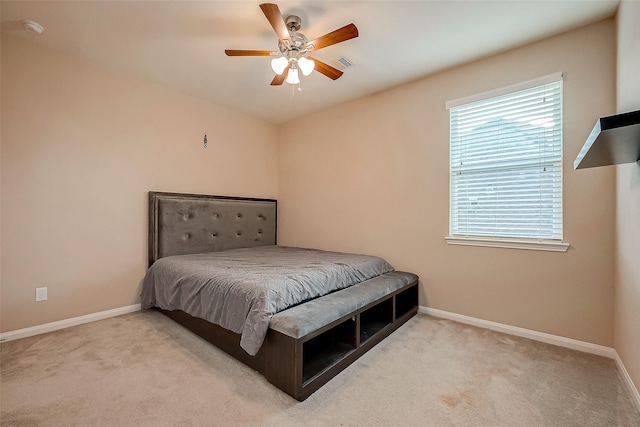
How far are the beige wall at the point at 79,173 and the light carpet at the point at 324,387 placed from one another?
548 mm

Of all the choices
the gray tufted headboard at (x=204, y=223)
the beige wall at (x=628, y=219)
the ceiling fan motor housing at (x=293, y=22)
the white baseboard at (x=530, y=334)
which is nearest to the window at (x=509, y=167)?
the beige wall at (x=628, y=219)

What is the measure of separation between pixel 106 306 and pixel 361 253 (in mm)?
2792

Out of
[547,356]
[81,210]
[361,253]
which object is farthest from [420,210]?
[81,210]

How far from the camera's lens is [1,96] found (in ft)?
7.41

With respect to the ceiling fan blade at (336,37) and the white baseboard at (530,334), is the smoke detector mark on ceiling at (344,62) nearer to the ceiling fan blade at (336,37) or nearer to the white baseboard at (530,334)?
the ceiling fan blade at (336,37)

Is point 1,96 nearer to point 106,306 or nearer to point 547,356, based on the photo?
point 106,306

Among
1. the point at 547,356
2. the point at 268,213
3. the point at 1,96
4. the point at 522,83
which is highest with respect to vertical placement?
the point at 522,83

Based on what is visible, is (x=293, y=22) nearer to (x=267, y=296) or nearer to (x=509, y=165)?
(x=267, y=296)

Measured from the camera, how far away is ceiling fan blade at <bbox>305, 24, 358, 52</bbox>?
181cm

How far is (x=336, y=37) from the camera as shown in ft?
6.25

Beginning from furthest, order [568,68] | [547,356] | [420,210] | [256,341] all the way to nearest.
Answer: [420,210] → [568,68] → [547,356] → [256,341]

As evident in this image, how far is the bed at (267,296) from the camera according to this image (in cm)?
168

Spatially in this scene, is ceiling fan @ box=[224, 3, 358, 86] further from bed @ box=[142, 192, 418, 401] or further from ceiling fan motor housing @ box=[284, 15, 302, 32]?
bed @ box=[142, 192, 418, 401]

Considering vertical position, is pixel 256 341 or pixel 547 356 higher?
pixel 256 341
